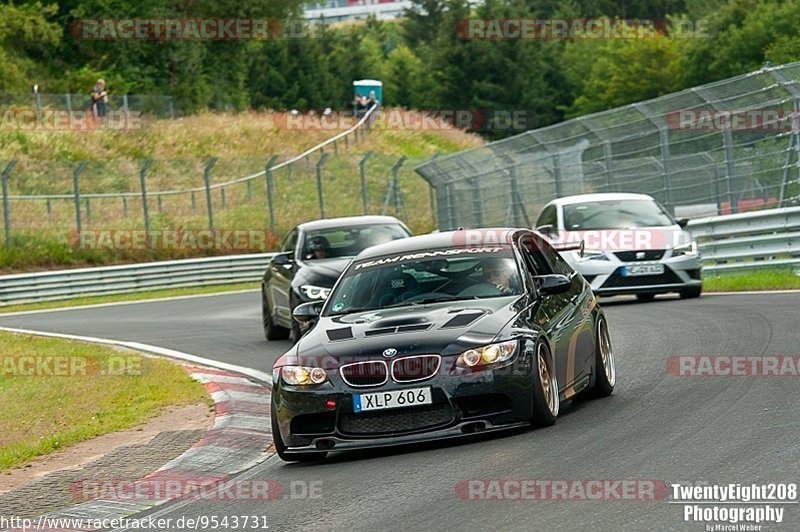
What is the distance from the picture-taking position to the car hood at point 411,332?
884 cm

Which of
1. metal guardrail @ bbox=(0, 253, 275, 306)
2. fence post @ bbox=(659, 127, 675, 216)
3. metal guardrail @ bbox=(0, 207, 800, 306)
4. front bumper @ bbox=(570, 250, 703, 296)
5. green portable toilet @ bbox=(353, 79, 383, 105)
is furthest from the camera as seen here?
green portable toilet @ bbox=(353, 79, 383, 105)

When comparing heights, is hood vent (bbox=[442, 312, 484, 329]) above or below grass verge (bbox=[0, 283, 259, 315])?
above

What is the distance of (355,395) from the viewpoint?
875 cm

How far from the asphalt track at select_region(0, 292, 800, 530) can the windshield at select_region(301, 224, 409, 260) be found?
506 cm

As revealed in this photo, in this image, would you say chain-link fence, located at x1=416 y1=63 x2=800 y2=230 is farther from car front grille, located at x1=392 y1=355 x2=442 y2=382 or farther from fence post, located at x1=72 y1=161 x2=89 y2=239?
car front grille, located at x1=392 y1=355 x2=442 y2=382

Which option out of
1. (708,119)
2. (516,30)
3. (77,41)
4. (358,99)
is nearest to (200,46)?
(77,41)

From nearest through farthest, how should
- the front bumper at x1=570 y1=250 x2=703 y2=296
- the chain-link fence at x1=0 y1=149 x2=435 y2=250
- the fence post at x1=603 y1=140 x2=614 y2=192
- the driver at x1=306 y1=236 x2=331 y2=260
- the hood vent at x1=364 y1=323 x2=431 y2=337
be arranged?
the hood vent at x1=364 y1=323 x2=431 y2=337
the driver at x1=306 y1=236 x2=331 y2=260
the front bumper at x1=570 y1=250 x2=703 y2=296
the fence post at x1=603 y1=140 x2=614 y2=192
the chain-link fence at x1=0 y1=149 x2=435 y2=250

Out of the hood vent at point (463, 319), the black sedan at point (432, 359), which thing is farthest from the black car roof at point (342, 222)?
the hood vent at point (463, 319)

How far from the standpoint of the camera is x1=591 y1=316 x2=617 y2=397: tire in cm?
1056

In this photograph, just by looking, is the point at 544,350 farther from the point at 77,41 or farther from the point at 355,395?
the point at 77,41

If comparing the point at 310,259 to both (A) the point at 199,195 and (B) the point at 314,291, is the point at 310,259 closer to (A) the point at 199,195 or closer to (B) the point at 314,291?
(B) the point at 314,291

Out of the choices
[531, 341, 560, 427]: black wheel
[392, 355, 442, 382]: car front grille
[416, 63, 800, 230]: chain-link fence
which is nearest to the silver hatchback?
[416, 63, 800, 230]: chain-link fence

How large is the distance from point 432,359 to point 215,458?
1.64 metres

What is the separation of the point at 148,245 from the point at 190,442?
2843cm
